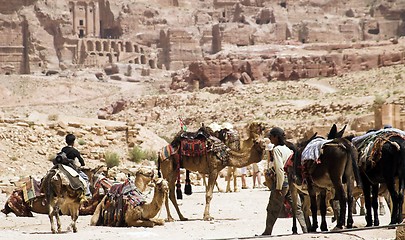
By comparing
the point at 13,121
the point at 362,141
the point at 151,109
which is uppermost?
the point at 362,141

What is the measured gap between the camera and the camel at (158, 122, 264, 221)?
16.0 metres

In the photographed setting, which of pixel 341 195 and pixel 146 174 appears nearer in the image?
pixel 341 195

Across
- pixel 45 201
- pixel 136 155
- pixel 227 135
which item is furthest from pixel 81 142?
pixel 227 135

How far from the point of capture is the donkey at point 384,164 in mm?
12086

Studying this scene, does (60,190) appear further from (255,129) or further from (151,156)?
(151,156)

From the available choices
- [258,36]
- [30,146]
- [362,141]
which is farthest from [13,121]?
[258,36]

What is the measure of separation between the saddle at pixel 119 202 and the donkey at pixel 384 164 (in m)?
4.06

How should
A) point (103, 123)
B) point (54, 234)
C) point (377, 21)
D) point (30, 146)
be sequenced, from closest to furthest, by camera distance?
point (54, 234), point (30, 146), point (103, 123), point (377, 21)

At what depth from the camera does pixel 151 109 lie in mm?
57844

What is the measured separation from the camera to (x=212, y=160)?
16.5m

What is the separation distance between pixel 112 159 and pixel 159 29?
68025mm

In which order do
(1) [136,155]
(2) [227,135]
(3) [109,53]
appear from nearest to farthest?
(2) [227,135] < (1) [136,155] < (3) [109,53]

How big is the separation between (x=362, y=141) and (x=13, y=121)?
58.5ft

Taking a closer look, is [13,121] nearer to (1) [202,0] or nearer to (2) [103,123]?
(2) [103,123]
